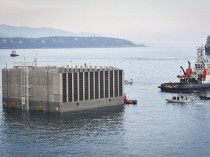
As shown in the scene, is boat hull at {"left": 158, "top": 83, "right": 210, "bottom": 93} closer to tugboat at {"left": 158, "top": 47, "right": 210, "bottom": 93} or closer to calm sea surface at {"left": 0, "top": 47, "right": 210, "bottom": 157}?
tugboat at {"left": 158, "top": 47, "right": 210, "bottom": 93}

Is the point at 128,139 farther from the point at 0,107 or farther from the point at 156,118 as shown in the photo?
the point at 0,107

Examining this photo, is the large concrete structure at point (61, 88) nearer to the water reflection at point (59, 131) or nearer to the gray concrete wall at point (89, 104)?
the gray concrete wall at point (89, 104)

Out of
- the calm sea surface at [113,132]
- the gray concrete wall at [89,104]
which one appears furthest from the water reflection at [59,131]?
the gray concrete wall at [89,104]

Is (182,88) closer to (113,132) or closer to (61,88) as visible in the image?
(61,88)

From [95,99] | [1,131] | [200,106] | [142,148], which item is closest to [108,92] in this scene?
[95,99]

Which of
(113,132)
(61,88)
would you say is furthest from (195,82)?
(113,132)

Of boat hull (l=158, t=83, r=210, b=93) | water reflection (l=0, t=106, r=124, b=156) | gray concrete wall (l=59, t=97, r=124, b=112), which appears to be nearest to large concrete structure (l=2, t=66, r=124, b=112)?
gray concrete wall (l=59, t=97, r=124, b=112)
